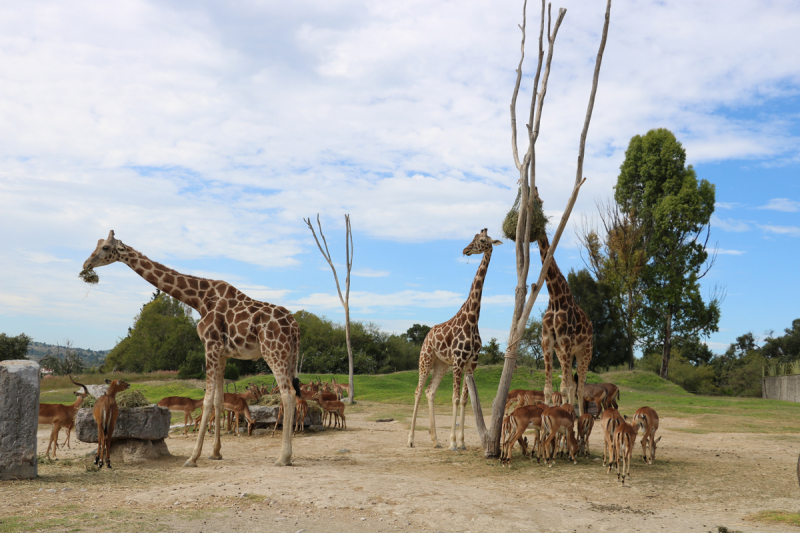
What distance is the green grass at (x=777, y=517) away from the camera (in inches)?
271

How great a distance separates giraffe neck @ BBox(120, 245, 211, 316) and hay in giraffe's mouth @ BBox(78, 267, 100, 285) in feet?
1.85

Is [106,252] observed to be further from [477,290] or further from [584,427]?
[584,427]

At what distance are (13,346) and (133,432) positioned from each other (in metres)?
41.2

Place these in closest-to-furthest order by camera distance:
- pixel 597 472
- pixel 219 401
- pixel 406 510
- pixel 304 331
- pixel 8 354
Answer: pixel 406 510
pixel 597 472
pixel 219 401
pixel 8 354
pixel 304 331

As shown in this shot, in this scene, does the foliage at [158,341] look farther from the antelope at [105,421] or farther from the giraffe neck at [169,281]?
the antelope at [105,421]

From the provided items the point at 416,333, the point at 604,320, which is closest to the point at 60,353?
the point at 416,333

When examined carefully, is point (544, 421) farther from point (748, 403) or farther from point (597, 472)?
point (748, 403)

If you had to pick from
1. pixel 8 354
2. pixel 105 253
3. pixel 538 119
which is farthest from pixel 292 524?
pixel 8 354

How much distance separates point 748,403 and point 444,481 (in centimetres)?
2415

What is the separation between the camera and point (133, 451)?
425 inches

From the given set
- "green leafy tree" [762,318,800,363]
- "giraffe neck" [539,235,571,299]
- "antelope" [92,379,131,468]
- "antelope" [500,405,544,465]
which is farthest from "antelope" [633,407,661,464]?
"green leafy tree" [762,318,800,363]

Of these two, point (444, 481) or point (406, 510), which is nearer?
point (406, 510)

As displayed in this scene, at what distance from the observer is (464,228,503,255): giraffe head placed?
13094 millimetres

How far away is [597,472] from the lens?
970 centimetres
